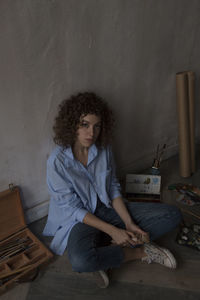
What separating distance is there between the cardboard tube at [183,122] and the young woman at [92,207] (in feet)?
2.52

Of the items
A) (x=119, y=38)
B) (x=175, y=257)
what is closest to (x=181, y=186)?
(x=175, y=257)

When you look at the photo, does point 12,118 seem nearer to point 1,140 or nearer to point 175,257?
point 1,140

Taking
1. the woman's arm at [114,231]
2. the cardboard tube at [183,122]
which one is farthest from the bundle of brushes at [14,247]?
the cardboard tube at [183,122]

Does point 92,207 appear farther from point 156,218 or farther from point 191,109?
point 191,109

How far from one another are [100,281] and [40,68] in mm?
1164

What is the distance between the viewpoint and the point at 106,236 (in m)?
1.45

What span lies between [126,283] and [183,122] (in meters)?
1.31

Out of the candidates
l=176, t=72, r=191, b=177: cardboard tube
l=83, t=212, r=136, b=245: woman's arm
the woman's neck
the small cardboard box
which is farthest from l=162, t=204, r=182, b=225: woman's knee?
l=176, t=72, r=191, b=177: cardboard tube

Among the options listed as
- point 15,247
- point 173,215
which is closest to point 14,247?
point 15,247

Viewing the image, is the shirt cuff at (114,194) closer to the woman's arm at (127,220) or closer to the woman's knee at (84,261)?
the woman's arm at (127,220)

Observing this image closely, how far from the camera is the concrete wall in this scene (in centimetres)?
121

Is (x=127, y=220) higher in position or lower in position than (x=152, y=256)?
higher

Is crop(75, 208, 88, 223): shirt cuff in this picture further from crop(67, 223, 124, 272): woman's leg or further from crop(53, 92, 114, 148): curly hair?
crop(53, 92, 114, 148): curly hair

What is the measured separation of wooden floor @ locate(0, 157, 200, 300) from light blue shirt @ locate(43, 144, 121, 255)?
0.56ft
